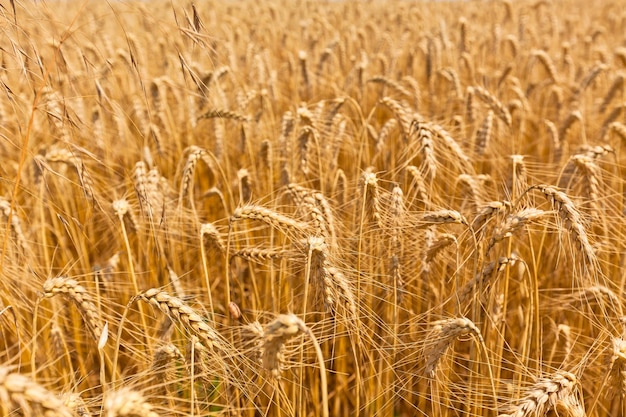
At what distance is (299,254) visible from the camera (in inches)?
60.1

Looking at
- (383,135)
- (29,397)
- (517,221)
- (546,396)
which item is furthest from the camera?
(383,135)

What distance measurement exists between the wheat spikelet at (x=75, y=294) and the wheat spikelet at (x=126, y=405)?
1.48 ft

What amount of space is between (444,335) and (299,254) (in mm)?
446

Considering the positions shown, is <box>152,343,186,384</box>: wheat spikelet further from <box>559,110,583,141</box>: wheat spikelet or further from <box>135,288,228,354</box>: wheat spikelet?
<box>559,110,583,141</box>: wheat spikelet

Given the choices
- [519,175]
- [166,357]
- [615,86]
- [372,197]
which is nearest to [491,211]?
[372,197]

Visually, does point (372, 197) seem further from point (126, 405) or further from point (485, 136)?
point (485, 136)

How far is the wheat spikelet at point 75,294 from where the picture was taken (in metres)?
1.32

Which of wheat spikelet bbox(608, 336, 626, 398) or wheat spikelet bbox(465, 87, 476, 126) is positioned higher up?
wheat spikelet bbox(465, 87, 476, 126)

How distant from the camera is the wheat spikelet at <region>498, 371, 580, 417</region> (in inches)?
46.4

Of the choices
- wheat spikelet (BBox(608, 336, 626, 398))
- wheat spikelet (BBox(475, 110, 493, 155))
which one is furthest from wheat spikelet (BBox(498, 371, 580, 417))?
wheat spikelet (BBox(475, 110, 493, 155))

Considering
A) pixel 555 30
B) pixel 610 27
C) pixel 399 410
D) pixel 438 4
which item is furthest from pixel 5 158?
pixel 438 4

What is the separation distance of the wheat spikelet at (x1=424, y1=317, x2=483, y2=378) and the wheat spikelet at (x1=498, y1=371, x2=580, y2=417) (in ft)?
0.52

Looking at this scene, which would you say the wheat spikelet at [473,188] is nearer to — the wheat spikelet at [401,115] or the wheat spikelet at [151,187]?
the wheat spikelet at [401,115]

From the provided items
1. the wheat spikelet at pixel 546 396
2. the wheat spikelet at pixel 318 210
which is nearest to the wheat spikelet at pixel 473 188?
the wheat spikelet at pixel 318 210
